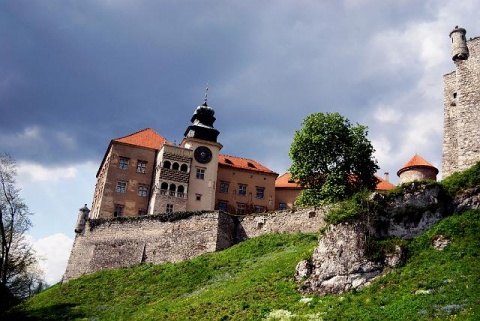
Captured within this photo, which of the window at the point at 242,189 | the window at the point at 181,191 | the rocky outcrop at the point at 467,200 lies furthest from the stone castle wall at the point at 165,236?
the window at the point at 242,189

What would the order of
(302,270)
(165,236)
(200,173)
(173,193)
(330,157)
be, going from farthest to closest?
(200,173), (173,193), (330,157), (165,236), (302,270)

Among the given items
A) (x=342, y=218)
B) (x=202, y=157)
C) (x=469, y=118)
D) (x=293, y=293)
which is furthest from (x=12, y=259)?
(x=469, y=118)

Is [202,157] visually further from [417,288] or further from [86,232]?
[417,288]

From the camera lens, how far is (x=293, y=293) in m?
24.8

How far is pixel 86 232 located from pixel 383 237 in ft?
89.1

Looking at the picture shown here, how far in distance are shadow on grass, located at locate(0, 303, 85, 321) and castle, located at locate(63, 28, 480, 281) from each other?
766 cm

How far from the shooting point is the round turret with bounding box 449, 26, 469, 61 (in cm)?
3444

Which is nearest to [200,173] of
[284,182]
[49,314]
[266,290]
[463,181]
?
[284,182]

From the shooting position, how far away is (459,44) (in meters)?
34.7

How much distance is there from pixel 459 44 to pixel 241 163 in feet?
101

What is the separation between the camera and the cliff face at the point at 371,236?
23875 mm

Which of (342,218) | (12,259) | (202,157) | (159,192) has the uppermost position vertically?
(202,157)

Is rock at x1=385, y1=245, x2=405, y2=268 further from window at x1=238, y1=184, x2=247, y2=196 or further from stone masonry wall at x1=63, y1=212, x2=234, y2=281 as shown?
window at x1=238, y1=184, x2=247, y2=196

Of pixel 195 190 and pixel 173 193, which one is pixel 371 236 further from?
pixel 195 190
